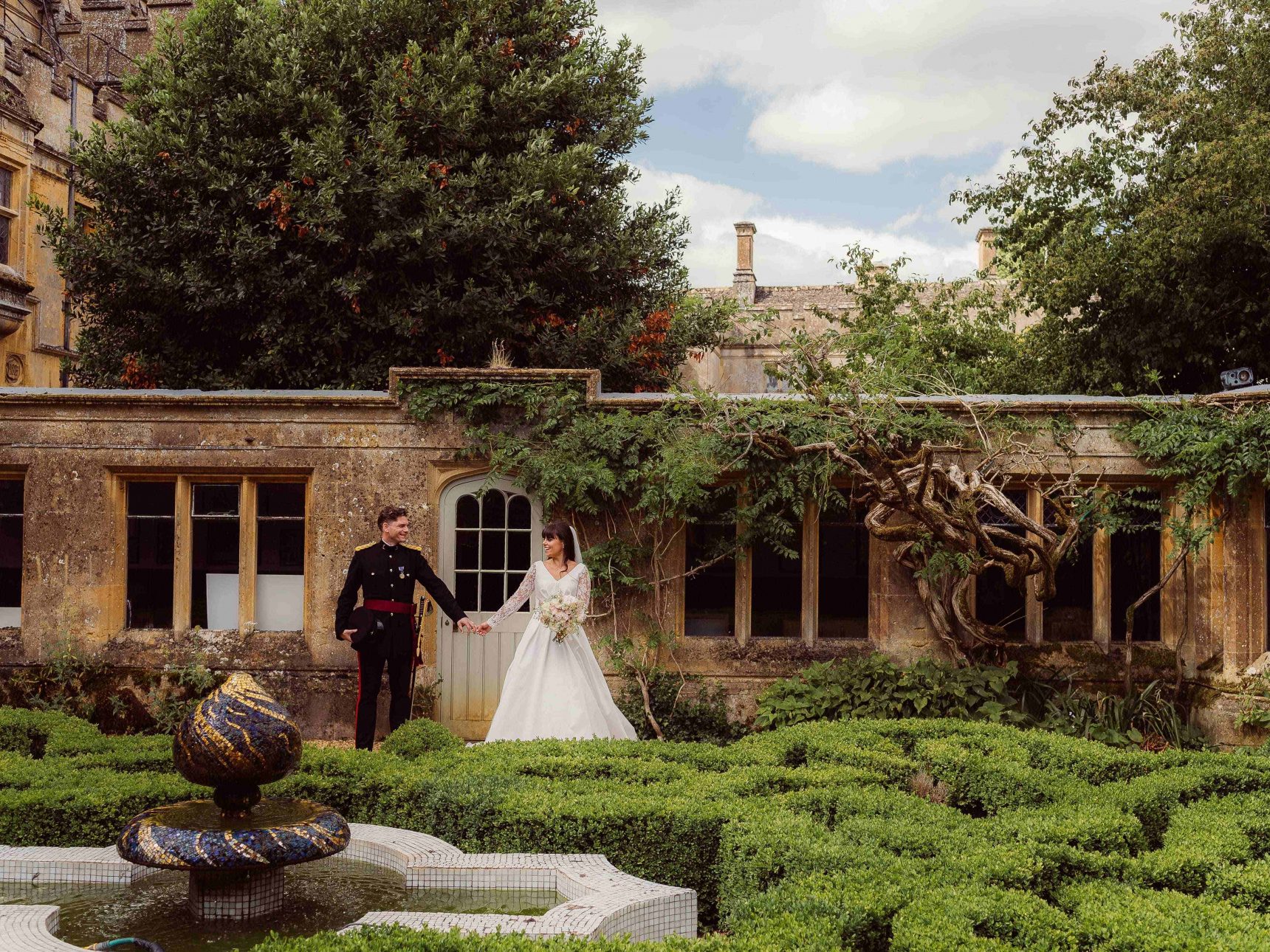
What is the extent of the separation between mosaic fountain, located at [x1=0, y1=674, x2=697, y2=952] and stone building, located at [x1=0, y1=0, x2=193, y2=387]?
16.9 meters

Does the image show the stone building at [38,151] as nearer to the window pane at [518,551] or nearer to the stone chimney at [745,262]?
the window pane at [518,551]

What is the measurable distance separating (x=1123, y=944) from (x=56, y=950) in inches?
166

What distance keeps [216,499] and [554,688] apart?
4.62 metres

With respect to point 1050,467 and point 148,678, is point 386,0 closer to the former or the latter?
point 148,678

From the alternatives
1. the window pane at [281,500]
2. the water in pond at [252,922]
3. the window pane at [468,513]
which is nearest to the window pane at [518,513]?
the window pane at [468,513]

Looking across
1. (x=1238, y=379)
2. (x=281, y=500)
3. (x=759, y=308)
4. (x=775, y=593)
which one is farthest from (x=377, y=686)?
(x=759, y=308)

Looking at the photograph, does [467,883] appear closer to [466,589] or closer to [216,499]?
[466,589]

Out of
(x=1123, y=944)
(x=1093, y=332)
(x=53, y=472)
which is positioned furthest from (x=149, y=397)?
(x=1093, y=332)

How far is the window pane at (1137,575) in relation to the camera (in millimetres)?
11281

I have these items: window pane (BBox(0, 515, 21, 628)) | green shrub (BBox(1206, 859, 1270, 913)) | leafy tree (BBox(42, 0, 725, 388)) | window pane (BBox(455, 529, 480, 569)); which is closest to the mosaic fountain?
green shrub (BBox(1206, 859, 1270, 913))

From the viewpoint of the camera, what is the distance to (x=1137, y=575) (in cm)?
1131

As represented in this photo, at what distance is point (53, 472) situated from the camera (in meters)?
11.5

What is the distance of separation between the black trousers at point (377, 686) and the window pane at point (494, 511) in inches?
78.6

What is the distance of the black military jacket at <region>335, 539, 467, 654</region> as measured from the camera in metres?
9.60
